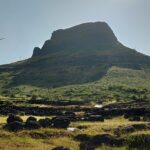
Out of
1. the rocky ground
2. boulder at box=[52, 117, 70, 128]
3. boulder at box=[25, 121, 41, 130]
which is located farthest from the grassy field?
boulder at box=[52, 117, 70, 128]

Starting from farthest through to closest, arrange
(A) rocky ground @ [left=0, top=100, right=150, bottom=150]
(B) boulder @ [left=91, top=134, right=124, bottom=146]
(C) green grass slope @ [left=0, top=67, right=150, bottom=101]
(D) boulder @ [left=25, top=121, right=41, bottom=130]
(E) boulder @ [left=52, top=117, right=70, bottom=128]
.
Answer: (C) green grass slope @ [left=0, top=67, right=150, bottom=101] → (E) boulder @ [left=52, top=117, right=70, bottom=128] → (D) boulder @ [left=25, top=121, right=41, bottom=130] → (B) boulder @ [left=91, top=134, right=124, bottom=146] → (A) rocky ground @ [left=0, top=100, right=150, bottom=150]

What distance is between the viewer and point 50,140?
1709 inches

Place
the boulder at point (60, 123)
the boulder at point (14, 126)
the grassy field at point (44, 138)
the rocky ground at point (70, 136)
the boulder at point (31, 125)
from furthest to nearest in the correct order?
the boulder at point (60, 123), the boulder at point (31, 125), the boulder at point (14, 126), the rocky ground at point (70, 136), the grassy field at point (44, 138)

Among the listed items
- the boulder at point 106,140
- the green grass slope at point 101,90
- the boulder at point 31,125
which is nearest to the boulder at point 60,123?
the boulder at point 31,125

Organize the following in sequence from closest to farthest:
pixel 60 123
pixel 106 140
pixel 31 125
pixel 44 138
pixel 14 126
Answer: pixel 106 140
pixel 44 138
pixel 14 126
pixel 31 125
pixel 60 123

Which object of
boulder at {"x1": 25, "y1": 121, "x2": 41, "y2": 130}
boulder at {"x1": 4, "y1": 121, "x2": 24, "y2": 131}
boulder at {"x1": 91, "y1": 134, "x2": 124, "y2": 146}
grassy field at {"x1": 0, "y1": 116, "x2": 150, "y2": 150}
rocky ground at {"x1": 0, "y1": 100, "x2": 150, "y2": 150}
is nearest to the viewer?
grassy field at {"x1": 0, "y1": 116, "x2": 150, "y2": 150}

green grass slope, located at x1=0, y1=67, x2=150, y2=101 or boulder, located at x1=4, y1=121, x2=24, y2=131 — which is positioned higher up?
green grass slope, located at x1=0, y1=67, x2=150, y2=101

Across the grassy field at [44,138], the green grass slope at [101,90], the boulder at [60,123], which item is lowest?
the grassy field at [44,138]

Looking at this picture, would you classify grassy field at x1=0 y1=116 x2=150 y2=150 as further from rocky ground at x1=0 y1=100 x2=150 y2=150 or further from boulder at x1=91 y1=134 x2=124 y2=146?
boulder at x1=91 y1=134 x2=124 y2=146

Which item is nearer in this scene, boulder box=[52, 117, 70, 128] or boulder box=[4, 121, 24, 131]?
boulder box=[4, 121, 24, 131]

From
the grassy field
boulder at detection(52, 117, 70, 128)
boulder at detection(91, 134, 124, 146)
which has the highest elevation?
boulder at detection(52, 117, 70, 128)

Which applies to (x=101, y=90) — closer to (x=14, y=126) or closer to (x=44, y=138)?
(x=14, y=126)

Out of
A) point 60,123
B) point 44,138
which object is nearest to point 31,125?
point 44,138

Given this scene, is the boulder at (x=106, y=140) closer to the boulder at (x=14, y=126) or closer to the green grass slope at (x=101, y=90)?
the boulder at (x=14, y=126)
